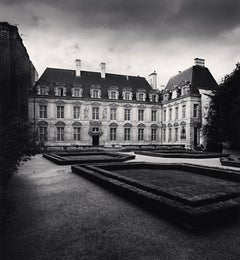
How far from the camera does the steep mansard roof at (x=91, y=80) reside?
1268 inches

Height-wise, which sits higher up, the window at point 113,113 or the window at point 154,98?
the window at point 154,98

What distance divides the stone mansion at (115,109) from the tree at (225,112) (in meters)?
6.15

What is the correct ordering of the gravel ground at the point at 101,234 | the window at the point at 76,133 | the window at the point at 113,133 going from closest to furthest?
the gravel ground at the point at 101,234, the window at the point at 76,133, the window at the point at 113,133

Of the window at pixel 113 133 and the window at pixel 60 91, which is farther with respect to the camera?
the window at pixel 113 133

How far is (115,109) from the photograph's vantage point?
3322cm

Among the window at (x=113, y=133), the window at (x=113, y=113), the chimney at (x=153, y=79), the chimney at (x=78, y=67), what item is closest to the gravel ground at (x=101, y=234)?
the window at (x=113, y=133)

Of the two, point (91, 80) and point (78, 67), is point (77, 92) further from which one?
point (78, 67)

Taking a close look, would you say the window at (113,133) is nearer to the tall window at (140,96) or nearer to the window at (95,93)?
the window at (95,93)

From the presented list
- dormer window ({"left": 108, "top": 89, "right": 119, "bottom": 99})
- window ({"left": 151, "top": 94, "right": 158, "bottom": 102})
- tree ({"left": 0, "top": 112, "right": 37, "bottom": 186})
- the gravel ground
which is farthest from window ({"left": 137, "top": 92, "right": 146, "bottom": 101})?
the gravel ground

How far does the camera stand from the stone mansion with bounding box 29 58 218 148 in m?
29.4

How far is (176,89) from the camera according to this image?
31703mm

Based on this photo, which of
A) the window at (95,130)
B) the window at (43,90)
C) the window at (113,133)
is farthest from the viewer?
the window at (113,133)

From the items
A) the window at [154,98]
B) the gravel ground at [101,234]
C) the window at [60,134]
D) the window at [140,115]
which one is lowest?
the gravel ground at [101,234]

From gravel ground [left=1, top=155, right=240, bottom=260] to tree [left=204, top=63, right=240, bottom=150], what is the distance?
16393mm
